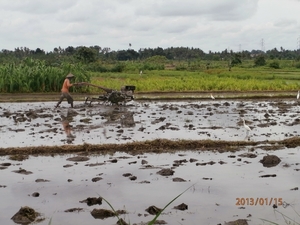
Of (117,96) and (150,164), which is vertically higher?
(117,96)

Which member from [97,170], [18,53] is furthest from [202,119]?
[18,53]

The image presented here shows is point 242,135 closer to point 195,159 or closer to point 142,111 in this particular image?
point 195,159

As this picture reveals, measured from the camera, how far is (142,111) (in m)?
15.4

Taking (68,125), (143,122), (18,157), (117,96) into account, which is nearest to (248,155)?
(18,157)

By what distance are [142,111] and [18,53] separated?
4959 cm

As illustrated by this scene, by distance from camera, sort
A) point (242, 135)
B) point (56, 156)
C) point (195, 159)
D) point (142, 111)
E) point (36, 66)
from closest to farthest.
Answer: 1. point (195, 159)
2. point (56, 156)
3. point (242, 135)
4. point (142, 111)
5. point (36, 66)

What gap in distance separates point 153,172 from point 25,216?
2.58 m

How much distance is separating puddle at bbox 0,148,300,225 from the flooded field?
13mm

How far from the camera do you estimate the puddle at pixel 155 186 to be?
538 cm

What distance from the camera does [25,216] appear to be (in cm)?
523

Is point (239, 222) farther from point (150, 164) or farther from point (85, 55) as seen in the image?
point (85, 55)

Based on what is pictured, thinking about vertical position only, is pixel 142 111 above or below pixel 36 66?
below
